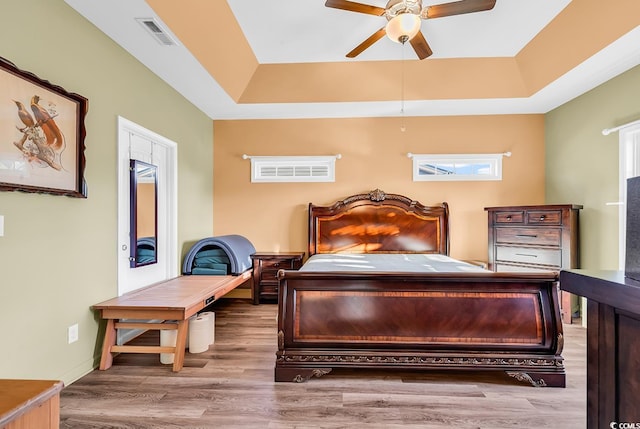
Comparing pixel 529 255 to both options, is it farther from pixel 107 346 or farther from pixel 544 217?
pixel 107 346

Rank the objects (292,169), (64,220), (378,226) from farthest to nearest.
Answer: (292,169), (378,226), (64,220)

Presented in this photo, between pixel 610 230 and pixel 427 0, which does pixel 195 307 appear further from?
pixel 610 230

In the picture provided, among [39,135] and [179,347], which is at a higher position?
[39,135]

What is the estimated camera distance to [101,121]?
8.63ft

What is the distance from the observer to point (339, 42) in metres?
3.55

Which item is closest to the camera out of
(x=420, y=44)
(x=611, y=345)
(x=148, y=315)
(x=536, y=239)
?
(x=611, y=345)

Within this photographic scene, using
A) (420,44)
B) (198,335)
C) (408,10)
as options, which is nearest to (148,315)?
(198,335)

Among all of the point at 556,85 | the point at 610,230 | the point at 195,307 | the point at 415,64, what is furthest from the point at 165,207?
the point at 610,230

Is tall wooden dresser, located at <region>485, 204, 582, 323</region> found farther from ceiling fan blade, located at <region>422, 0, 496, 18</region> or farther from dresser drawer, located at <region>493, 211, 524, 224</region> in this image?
ceiling fan blade, located at <region>422, 0, 496, 18</region>

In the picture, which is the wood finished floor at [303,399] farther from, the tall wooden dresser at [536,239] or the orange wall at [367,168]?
the orange wall at [367,168]

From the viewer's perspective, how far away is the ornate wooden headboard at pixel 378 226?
15.0ft

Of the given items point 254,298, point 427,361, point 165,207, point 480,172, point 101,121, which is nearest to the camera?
point 427,361

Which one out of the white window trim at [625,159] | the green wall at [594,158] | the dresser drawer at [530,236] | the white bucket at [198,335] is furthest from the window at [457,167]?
the white bucket at [198,335]

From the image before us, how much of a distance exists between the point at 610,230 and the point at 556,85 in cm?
171
